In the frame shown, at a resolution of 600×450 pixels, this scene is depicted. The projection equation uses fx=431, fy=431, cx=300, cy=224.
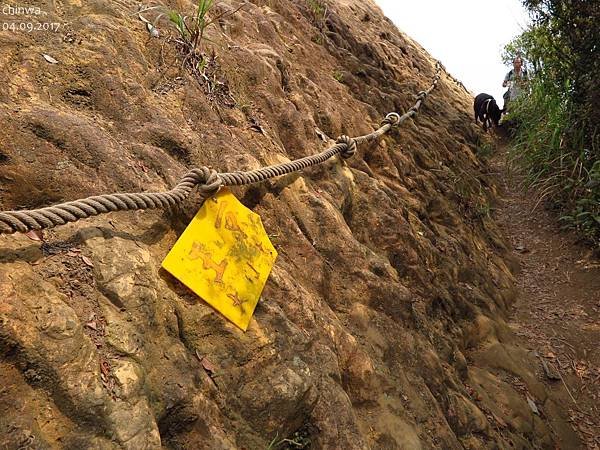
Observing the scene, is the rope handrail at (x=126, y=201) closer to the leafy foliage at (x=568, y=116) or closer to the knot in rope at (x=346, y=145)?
the knot in rope at (x=346, y=145)

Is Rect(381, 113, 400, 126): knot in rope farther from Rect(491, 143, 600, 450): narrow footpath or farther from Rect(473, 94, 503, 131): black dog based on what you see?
Rect(473, 94, 503, 131): black dog

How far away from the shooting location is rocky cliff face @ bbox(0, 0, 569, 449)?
3.55 feet

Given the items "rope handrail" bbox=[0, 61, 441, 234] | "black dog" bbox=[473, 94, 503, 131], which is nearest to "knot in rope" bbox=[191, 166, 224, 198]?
"rope handrail" bbox=[0, 61, 441, 234]

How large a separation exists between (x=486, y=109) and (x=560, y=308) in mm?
5933

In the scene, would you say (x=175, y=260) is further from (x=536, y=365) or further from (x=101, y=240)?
(x=536, y=365)

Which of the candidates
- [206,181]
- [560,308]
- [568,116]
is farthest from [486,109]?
[206,181]

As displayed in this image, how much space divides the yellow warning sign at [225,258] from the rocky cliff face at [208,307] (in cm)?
6

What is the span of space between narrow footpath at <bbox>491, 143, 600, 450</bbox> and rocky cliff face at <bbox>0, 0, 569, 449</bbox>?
0.63 ft

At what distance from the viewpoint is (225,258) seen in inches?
61.7

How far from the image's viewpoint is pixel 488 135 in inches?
340

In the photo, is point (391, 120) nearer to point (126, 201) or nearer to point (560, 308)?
point (560, 308)

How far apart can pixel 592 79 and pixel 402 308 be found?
412 centimetres

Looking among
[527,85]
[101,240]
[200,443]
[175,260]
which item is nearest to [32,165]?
[101,240]

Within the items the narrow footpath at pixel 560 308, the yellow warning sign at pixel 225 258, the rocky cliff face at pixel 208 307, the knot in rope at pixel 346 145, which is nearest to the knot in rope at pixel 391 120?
the rocky cliff face at pixel 208 307
